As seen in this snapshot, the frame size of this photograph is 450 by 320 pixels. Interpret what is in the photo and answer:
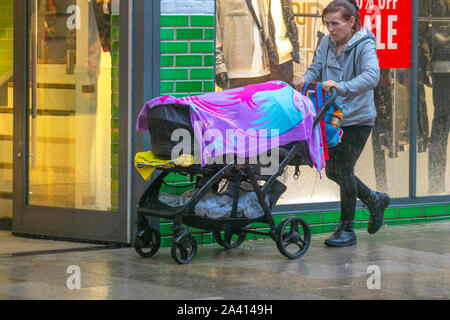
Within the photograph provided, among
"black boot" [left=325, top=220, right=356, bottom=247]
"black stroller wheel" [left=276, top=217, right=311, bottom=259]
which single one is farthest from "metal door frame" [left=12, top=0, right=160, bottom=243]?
"black boot" [left=325, top=220, right=356, bottom=247]

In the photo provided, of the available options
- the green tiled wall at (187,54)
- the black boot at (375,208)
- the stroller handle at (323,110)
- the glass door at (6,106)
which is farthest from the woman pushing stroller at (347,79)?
the glass door at (6,106)

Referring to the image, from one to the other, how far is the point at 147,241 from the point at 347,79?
7.31 ft

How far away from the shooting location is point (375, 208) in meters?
8.83

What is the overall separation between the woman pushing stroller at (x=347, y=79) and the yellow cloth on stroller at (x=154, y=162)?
62.4 inches

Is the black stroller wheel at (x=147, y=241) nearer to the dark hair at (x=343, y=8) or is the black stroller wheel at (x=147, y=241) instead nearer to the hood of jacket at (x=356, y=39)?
the hood of jacket at (x=356, y=39)

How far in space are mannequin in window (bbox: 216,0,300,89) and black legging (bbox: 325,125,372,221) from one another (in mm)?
964

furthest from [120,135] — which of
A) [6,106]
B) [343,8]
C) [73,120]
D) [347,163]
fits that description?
[343,8]

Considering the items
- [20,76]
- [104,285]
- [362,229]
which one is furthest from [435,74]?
[104,285]

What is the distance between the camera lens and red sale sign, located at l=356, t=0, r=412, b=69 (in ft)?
31.3

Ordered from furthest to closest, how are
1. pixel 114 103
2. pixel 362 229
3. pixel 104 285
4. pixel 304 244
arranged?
pixel 362 229 < pixel 114 103 < pixel 304 244 < pixel 104 285

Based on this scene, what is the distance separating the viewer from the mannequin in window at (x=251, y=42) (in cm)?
880

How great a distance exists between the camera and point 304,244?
7988mm

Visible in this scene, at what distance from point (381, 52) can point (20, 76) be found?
343 centimetres

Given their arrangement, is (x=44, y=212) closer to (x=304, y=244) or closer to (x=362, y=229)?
(x=304, y=244)
